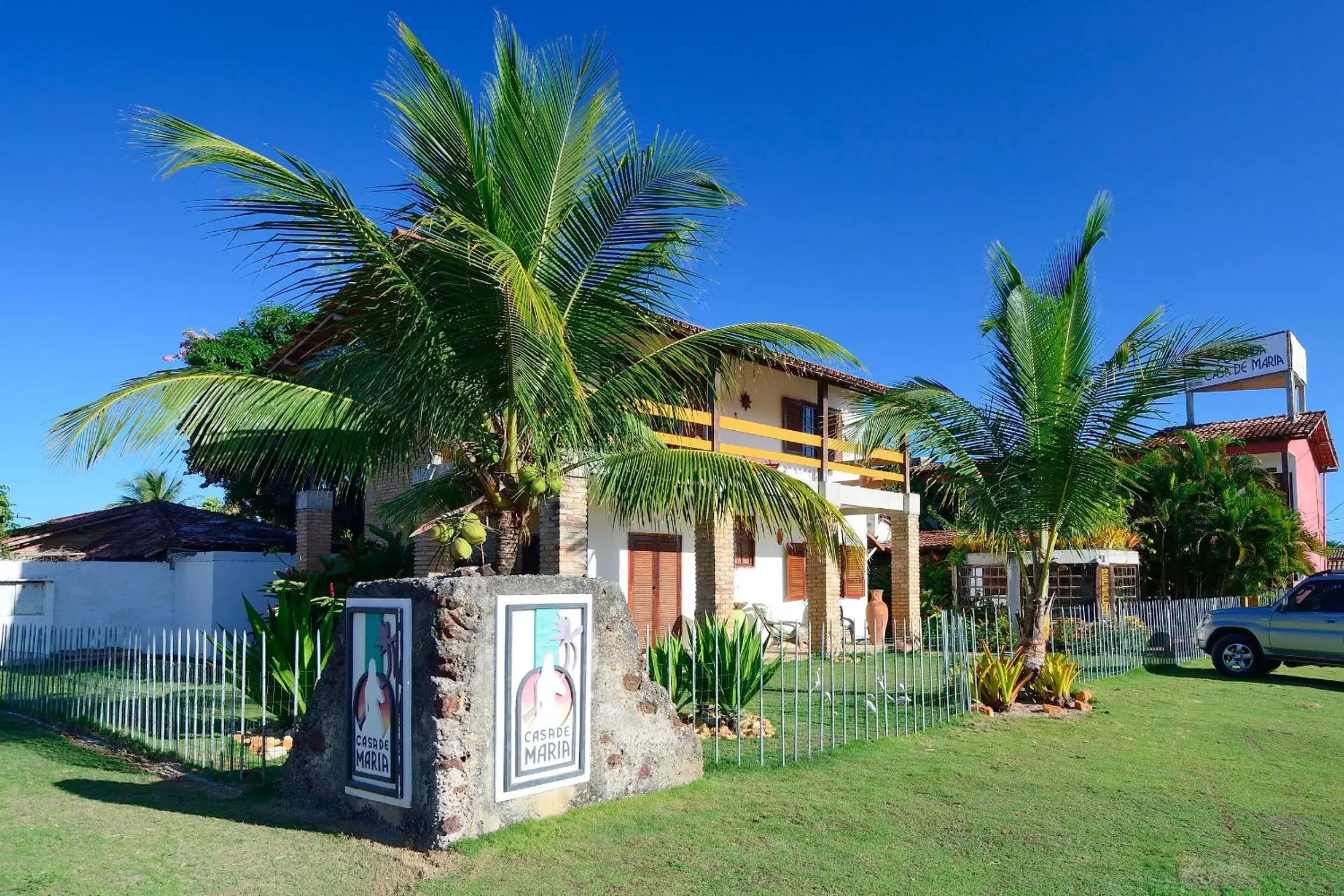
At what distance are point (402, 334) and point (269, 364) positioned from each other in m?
10.8

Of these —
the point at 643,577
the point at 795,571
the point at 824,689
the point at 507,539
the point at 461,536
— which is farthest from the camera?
the point at 795,571

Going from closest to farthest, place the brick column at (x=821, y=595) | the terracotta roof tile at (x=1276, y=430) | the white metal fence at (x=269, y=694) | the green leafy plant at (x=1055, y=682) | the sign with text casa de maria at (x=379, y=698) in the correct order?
the sign with text casa de maria at (x=379, y=698) → the white metal fence at (x=269, y=694) → the green leafy plant at (x=1055, y=682) → the brick column at (x=821, y=595) → the terracotta roof tile at (x=1276, y=430)

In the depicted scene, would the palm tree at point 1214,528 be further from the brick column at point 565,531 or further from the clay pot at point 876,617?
the brick column at point 565,531

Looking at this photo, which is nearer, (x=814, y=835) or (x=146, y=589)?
(x=814, y=835)

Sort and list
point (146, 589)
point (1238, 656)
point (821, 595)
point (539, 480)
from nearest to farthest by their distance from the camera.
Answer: point (539, 480) → point (1238, 656) → point (821, 595) → point (146, 589)

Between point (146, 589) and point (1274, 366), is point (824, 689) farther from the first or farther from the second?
point (1274, 366)

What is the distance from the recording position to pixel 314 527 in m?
17.8

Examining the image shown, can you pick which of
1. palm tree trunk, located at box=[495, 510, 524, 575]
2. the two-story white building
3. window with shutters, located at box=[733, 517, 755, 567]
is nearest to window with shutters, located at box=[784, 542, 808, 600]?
the two-story white building

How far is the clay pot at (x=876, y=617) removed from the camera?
66.4ft

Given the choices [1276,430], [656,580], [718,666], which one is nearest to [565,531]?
[718,666]

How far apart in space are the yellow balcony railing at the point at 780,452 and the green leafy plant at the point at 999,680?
2.78m

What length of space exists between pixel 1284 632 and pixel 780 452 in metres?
9.24

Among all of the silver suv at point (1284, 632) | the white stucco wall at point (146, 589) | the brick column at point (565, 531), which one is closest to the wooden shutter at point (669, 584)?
the brick column at point (565, 531)

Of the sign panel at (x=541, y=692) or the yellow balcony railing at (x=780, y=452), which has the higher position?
the yellow balcony railing at (x=780, y=452)
